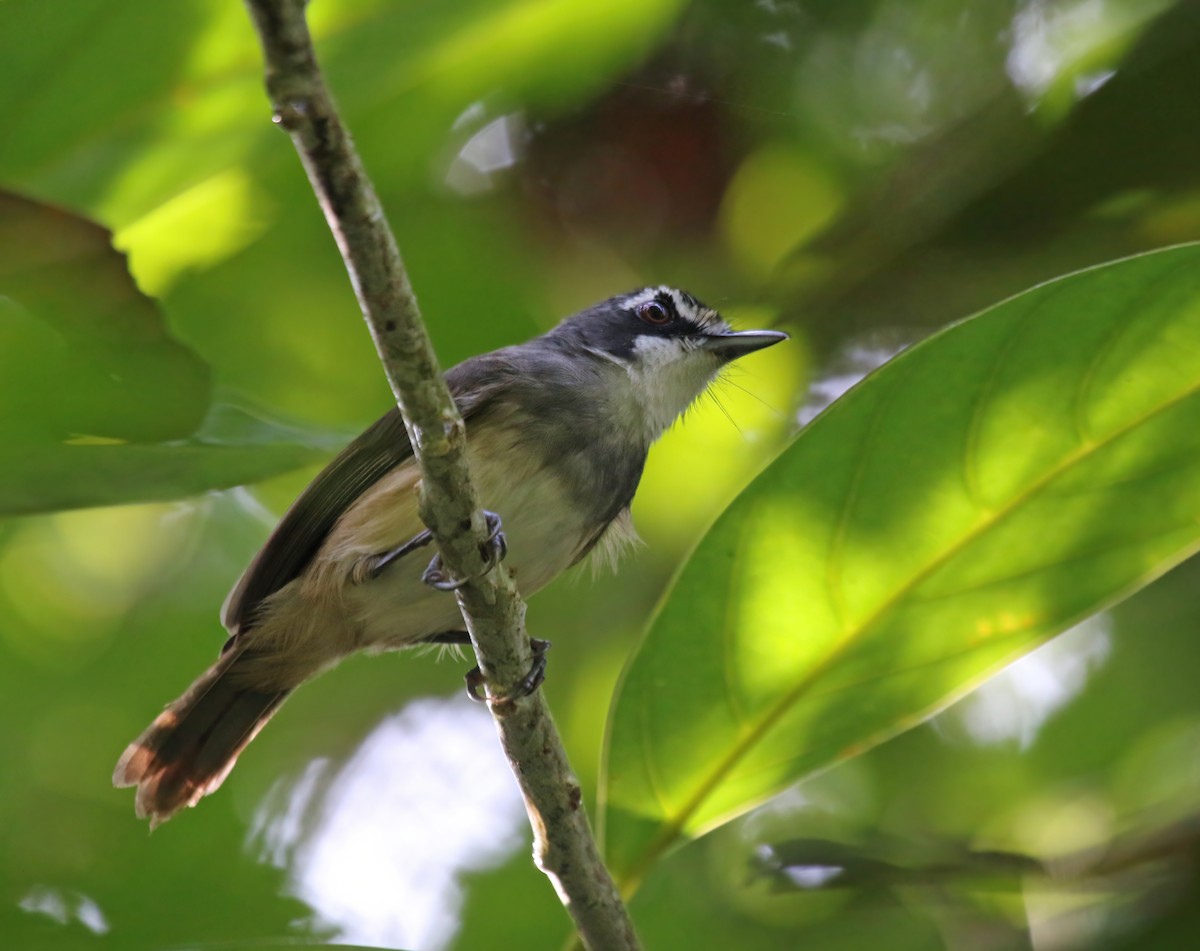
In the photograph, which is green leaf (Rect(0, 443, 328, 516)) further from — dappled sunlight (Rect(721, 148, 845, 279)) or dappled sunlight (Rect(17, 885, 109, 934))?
dappled sunlight (Rect(721, 148, 845, 279))

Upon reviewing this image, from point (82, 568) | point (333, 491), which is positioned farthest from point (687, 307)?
point (82, 568)

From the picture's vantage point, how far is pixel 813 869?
3.18 metres

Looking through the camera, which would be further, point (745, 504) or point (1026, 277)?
point (1026, 277)

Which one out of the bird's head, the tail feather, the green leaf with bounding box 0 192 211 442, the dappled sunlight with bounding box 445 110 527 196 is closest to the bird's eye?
the bird's head

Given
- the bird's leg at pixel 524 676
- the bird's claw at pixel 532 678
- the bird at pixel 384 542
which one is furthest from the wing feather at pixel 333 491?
the bird's claw at pixel 532 678

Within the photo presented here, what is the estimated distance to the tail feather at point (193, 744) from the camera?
10.6 feet

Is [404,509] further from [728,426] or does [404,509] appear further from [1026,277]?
[1026,277]

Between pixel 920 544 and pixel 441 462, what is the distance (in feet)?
3.01

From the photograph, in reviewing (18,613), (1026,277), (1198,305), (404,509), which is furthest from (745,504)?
(18,613)

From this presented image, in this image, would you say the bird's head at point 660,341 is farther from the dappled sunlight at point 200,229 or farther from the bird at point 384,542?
the dappled sunlight at point 200,229

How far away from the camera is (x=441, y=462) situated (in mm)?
1982

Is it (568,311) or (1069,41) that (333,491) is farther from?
(1069,41)

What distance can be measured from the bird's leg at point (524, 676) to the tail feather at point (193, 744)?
0.49m

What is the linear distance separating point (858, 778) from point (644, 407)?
1.11 meters
